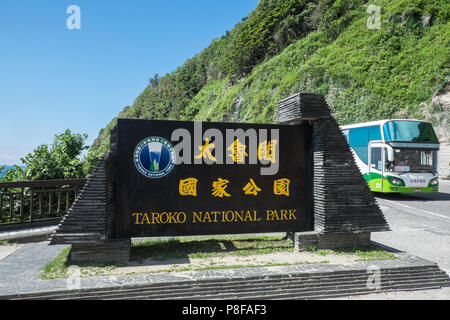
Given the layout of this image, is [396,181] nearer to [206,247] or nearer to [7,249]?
[206,247]

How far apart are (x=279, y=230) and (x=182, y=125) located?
8.72 feet

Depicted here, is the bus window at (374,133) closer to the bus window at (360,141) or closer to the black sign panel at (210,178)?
the bus window at (360,141)

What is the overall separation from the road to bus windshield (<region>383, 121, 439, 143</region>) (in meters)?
2.47

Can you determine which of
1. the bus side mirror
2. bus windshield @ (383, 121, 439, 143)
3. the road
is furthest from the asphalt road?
bus windshield @ (383, 121, 439, 143)

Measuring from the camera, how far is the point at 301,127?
20.4 feet

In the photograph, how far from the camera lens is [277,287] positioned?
4500mm

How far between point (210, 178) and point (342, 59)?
83.7 ft

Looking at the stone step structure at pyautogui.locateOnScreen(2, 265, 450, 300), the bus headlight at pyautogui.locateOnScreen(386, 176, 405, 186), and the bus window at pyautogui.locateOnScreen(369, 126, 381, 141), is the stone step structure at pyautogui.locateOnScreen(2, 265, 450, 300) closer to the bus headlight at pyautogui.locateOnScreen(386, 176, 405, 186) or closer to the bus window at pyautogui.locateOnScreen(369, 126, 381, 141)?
the bus headlight at pyautogui.locateOnScreen(386, 176, 405, 186)

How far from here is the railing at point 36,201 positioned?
7543 millimetres

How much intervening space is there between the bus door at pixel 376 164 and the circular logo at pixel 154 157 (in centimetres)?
1029

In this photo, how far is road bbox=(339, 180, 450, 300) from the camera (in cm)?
458

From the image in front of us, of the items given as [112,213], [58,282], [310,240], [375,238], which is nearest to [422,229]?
[375,238]

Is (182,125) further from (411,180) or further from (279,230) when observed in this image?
(411,180)

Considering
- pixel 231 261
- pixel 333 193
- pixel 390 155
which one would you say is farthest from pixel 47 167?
pixel 390 155
